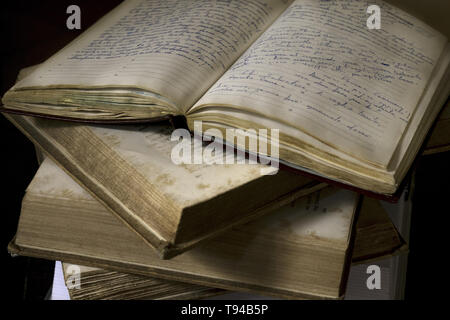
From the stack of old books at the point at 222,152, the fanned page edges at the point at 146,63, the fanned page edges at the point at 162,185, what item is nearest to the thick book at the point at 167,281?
the stack of old books at the point at 222,152

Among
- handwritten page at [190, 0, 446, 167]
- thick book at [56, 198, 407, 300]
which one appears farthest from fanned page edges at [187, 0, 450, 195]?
thick book at [56, 198, 407, 300]

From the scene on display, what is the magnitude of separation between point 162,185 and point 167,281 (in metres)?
0.24

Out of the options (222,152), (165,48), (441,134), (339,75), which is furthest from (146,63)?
(441,134)

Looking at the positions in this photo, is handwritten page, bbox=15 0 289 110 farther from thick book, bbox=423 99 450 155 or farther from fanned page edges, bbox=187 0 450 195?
thick book, bbox=423 99 450 155

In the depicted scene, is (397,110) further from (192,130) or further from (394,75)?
(192,130)

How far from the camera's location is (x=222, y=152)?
2.85ft

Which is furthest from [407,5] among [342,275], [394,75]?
[342,275]

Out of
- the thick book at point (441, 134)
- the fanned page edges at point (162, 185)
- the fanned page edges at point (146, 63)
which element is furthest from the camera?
the thick book at point (441, 134)

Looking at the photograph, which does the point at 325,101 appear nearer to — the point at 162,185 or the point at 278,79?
→ the point at 278,79

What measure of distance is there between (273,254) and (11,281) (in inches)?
29.7

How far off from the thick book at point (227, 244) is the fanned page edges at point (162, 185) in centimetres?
3

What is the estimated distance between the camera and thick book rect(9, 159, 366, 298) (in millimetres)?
854

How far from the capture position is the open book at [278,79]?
0.83m

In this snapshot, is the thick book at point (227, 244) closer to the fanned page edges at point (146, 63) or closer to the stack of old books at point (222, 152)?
the stack of old books at point (222, 152)
